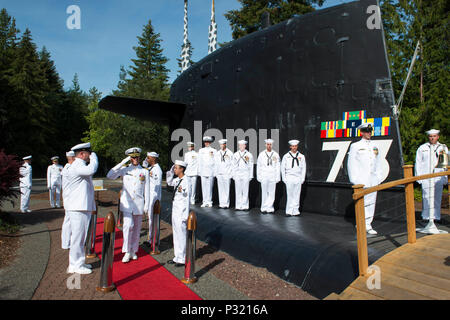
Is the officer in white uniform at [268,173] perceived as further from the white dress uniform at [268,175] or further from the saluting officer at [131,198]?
the saluting officer at [131,198]

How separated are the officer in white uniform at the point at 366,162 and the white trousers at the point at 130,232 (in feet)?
12.2

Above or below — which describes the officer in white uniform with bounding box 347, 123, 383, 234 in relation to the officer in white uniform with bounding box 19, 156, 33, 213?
above

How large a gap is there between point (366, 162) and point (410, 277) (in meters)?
2.20

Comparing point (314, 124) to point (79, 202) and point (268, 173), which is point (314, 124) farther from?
point (79, 202)

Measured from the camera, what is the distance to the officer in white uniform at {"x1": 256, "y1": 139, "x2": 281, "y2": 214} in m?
7.31

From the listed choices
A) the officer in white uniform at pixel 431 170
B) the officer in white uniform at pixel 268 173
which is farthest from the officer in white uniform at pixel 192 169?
the officer in white uniform at pixel 431 170

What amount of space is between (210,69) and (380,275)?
22.6 ft

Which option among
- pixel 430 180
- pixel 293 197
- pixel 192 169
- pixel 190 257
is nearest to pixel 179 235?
pixel 190 257

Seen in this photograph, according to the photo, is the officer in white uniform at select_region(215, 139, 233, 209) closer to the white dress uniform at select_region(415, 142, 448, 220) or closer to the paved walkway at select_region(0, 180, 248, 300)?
the paved walkway at select_region(0, 180, 248, 300)

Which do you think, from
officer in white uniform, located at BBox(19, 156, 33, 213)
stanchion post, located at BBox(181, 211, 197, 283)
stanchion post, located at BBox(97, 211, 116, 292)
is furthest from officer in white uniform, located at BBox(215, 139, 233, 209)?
officer in white uniform, located at BBox(19, 156, 33, 213)

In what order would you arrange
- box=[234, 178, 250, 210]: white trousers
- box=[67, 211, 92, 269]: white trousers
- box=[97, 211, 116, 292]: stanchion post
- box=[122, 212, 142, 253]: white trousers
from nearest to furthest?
box=[97, 211, 116, 292]: stanchion post < box=[67, 211, 92, 269]: white trousers < box=[122, 212, 142, 253]: white trousers < box=[234, 178, 250, 210]: white trousers

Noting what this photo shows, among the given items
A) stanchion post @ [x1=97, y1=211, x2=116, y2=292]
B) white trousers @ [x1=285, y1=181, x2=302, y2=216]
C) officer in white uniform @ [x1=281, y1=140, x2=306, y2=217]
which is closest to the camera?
stanchion post @ [x1=97, y1=211, x2=116, y2=292]

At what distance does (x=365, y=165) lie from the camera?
17.5ft
